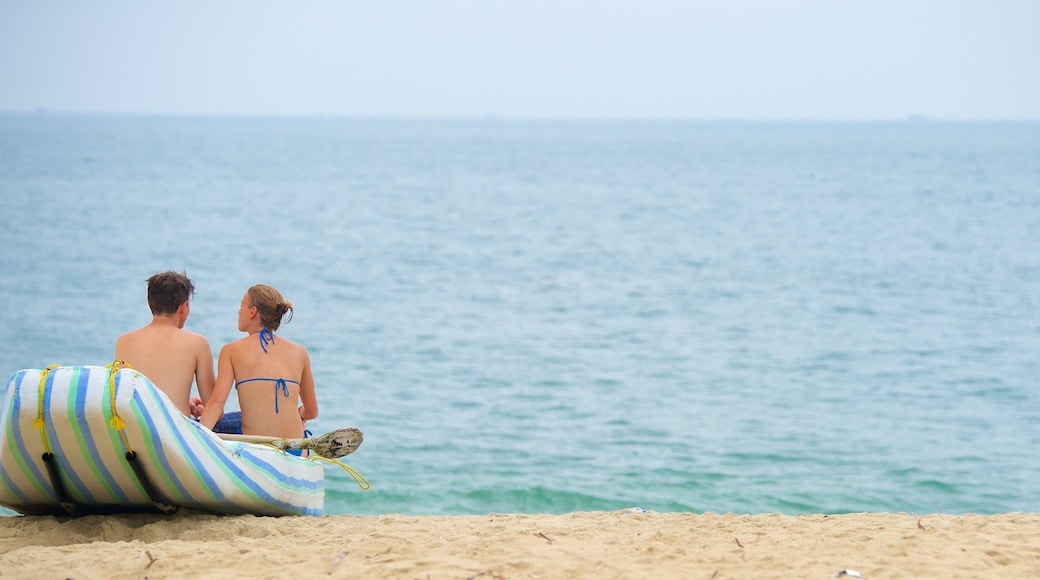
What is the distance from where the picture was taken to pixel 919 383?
14.9m

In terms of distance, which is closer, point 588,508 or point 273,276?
point 588,508

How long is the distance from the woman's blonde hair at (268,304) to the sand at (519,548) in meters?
1.04

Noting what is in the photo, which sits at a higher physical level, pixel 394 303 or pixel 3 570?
pixel 3 570

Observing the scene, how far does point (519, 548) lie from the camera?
4.41m

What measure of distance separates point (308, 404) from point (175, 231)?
30.1 metres

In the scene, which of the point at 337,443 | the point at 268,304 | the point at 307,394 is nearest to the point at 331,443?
the point at 337,443

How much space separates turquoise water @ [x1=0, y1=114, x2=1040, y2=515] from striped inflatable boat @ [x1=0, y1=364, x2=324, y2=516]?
14.2 ft

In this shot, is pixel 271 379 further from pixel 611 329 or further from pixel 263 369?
pixel 611 329

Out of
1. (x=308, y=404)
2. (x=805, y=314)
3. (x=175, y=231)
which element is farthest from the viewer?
(x=175, y=231)

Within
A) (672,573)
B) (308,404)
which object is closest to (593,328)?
(308,404)

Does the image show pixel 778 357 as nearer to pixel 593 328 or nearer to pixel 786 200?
pixel 593 328

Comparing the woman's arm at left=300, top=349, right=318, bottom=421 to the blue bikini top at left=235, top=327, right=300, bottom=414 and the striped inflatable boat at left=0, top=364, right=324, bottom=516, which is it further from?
the striped inflatable boat at left=0, top=364, right=324, bottom=516

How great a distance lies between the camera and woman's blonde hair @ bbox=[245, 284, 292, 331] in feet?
18.0

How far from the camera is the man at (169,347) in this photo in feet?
17.2
